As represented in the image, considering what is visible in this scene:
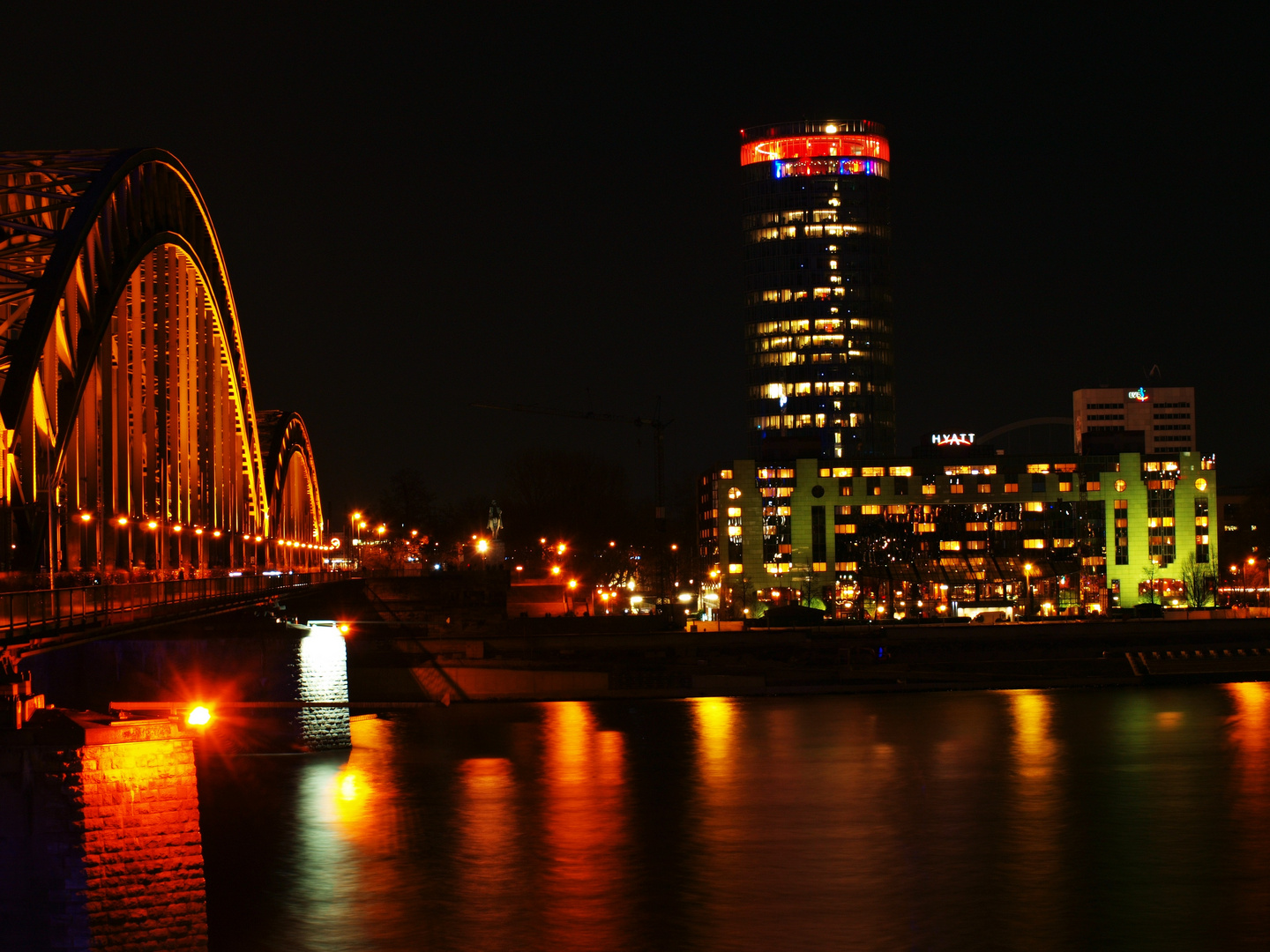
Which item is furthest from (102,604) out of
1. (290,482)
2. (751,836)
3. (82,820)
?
(290,482)

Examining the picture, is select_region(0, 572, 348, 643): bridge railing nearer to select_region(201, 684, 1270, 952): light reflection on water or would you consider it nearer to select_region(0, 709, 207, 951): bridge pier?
select_region(0, 709, 207, 951): bridge pier

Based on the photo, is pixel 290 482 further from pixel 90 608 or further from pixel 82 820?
pixel 82 820

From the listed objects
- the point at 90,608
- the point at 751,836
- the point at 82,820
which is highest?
the point at 90,608

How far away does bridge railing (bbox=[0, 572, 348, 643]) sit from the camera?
25.4 m

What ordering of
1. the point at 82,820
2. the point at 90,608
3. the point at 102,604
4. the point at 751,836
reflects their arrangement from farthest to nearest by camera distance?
1. the point at 751,836
2. the point at 102,604
3. the point at 90,608
4. the point at 82,820

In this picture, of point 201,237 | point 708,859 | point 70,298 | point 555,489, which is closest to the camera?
point 708,859

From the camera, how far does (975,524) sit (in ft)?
523

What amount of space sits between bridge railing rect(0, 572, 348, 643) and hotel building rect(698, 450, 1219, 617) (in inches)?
4362

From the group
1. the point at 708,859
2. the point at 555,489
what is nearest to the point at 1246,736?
the point at 708,859

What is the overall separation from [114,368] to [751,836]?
88.7ft

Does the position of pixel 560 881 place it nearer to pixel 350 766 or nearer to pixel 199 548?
pixel 350 766

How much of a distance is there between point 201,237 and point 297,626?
38.9 m

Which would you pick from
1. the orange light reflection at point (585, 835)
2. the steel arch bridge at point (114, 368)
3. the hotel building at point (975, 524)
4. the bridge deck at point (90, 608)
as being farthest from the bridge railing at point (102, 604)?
the hotel building at point (975, 524)

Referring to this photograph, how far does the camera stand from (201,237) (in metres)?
60.1
